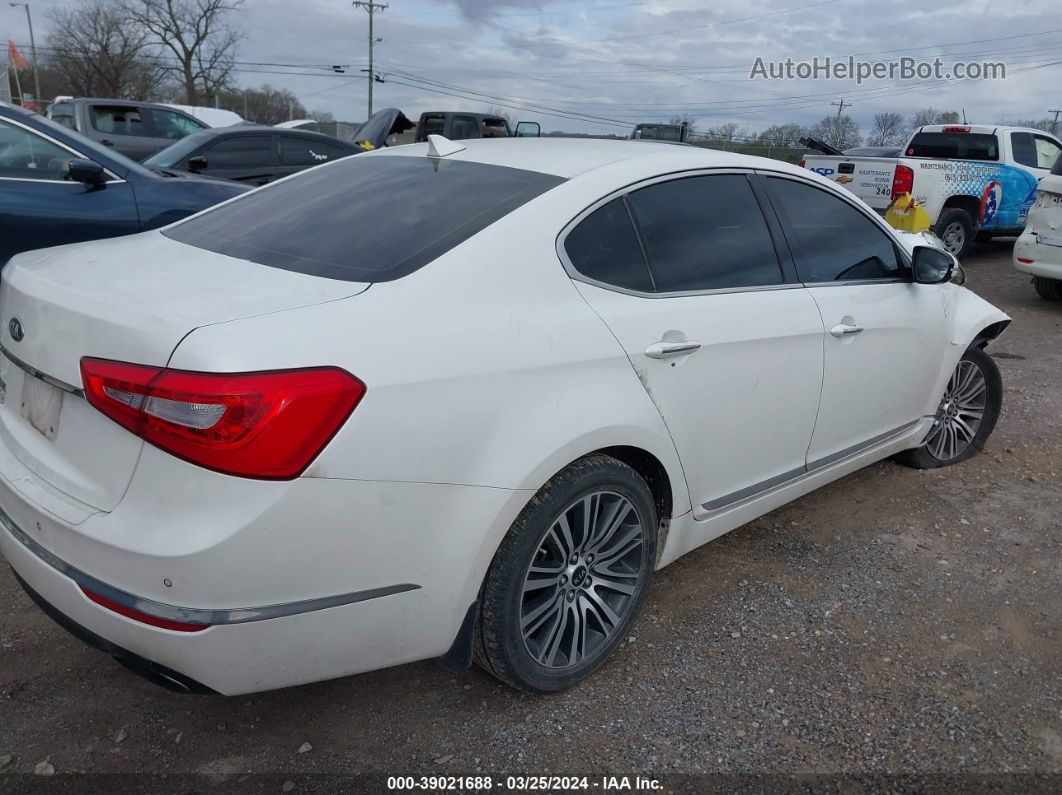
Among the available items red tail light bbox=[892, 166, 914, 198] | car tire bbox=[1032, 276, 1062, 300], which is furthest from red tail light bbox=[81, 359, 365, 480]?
red tail light bbox=[892, 166, 914, 198]

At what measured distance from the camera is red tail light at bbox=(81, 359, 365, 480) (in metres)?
1.80

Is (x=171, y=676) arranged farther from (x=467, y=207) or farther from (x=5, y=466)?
(x=467, y=207)

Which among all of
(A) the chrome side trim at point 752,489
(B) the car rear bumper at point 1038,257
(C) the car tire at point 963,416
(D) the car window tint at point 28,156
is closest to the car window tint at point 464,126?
(B) the car rear bumper at point 1038,257

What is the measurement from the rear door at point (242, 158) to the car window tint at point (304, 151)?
0.49 ft

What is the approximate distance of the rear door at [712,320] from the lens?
8.32 ft

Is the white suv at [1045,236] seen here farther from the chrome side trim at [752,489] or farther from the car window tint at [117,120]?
the car window tint at [117,120]

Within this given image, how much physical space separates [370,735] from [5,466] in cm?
127

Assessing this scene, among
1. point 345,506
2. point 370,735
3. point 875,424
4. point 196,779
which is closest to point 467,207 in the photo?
point 345,506

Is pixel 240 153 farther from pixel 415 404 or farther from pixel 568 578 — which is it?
pixel 415 404

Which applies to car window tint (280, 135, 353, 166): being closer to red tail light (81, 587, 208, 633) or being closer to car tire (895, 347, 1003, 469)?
car tire (895, 347, 1003, 469)

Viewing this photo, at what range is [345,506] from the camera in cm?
189

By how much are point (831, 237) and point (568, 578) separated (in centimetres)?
189

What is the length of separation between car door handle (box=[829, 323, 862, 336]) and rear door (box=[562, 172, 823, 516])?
0.11 meters

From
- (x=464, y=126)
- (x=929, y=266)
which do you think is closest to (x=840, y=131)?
(x=464, y=126)
